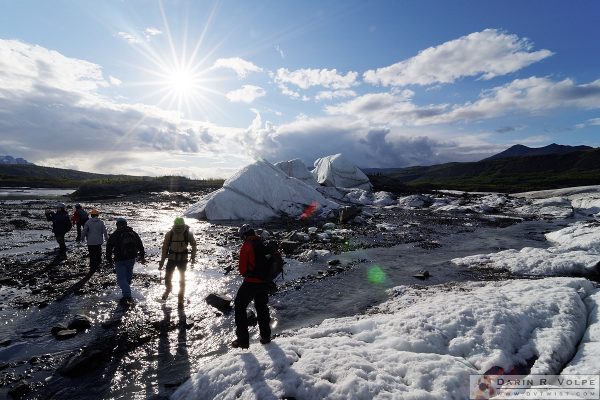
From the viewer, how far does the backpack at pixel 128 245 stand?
11070 mm

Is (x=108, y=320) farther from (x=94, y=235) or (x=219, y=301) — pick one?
(x=94, y=235)

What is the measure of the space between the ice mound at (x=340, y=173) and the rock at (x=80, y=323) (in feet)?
195

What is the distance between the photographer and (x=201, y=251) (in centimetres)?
2014

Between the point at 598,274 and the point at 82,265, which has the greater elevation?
the point at 82,265

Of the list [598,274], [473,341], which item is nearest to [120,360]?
[473,341]

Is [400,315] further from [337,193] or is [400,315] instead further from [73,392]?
[337,193]

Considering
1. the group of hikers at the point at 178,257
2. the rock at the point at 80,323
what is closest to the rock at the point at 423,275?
the group of hikers at the point at 178,257

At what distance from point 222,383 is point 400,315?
17.0 feet

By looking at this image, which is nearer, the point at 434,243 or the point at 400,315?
the point at 400,315

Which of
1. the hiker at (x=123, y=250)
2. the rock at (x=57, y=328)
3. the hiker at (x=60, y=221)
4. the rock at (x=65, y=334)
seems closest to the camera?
the rock at (x=65, y=334)

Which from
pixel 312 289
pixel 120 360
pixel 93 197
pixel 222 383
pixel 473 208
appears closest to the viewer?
pixel 222 383

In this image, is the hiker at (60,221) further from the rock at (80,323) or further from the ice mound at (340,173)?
the ice mound at (340,173)

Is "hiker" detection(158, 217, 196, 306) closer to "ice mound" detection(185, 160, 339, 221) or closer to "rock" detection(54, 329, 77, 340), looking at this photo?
"rock" detection(54, 329, 77, 340)

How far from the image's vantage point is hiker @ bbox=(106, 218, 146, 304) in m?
11.1
